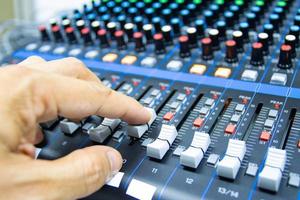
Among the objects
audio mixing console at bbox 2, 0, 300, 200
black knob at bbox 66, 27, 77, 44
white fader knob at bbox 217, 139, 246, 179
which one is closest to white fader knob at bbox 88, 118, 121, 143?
audio mixing console at bbox 2, 0, 300, 200

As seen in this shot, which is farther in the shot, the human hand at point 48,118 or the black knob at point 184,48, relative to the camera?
the black knob at point 184,48

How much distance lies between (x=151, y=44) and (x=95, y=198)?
56cm

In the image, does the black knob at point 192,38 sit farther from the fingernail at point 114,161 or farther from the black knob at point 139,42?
the fingernail at point 114,161

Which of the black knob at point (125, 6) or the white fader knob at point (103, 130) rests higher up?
the black knob at point (125, 6)

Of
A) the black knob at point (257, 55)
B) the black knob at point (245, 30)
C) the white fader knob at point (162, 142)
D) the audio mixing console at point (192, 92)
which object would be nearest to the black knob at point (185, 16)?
the audio mixing console at point (192, 92)

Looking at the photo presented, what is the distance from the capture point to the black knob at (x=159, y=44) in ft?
3.86

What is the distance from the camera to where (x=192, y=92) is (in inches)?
39.5

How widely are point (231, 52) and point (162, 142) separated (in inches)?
14.8

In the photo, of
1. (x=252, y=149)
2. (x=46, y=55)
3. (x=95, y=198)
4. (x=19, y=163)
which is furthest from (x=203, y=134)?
(x=46, y=55)

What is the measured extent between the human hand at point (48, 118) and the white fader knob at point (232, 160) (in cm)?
19

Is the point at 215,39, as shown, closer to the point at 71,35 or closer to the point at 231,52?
the point at 231,52

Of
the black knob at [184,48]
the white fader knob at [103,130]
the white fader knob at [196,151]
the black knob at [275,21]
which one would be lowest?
the white fader knob at [103,130]

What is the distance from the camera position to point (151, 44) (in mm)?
1239

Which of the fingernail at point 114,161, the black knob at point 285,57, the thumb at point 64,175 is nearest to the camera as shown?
the thumb at point 64,175
